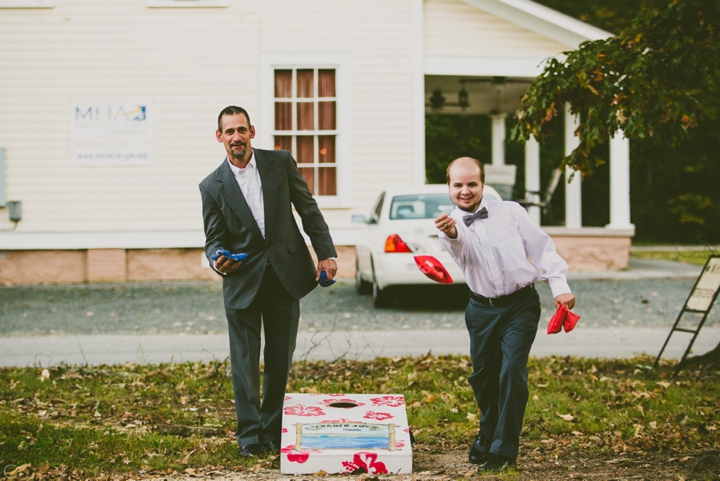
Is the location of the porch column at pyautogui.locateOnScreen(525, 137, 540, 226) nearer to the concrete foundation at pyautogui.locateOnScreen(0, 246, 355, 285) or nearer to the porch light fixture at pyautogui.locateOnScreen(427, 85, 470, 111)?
the porch light fixture at pyautogui.locateOnScreen(427, 85, 470, 111)

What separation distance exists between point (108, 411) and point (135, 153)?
9.66 meters

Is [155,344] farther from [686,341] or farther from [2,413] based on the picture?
[686,341]

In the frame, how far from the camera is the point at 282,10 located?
51.8 ft

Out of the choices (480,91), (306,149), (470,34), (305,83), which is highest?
(470,34)

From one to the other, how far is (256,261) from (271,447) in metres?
1.11

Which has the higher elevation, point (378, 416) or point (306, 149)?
point (306, 149)

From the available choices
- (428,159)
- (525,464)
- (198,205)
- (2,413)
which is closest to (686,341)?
(525,464)

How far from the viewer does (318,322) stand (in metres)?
11.2

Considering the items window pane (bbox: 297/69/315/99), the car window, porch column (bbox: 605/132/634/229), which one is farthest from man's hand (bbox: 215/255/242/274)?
porch column (bbox: 605/132/634/229)

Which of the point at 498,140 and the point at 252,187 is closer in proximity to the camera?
the point at 252,187

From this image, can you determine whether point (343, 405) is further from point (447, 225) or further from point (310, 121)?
point (310, 121)

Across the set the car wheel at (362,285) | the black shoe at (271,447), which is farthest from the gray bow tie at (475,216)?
the car wheel at (362,285)

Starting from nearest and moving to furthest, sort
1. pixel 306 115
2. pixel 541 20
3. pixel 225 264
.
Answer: pixel 225 264 → pixel 306 115 → pixel 541 20

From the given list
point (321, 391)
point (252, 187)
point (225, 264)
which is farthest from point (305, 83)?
point (225, 264)
